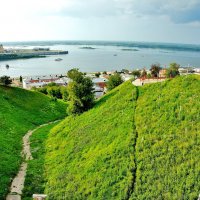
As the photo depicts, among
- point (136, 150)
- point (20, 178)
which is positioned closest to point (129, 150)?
point (136, 150)

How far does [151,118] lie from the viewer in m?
28.1

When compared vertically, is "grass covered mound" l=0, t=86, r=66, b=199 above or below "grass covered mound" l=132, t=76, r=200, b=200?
below

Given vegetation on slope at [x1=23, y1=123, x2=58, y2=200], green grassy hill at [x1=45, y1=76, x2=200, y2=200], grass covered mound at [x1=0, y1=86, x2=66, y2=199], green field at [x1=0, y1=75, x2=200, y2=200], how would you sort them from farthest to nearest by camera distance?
grass covered mound at [x1=0, y1=86, x2=66, y2=199], vegetation on slope at [x1=23, y1=123, x2=58, y2=200], green field at [x1=0, y1=75, x2=200, y2=200], green grassy hill at [x1=45, y1=76, x2=200, y2=200]

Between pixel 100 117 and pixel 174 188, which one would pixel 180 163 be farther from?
pixel 100 117

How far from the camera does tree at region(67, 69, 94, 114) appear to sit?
3934 cm

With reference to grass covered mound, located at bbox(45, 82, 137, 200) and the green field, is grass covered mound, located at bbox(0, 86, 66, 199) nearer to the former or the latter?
the green field

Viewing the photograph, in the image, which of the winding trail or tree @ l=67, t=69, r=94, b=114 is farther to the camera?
tree @ l=67, t=69, r=94, b=114

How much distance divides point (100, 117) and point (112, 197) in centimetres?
1294

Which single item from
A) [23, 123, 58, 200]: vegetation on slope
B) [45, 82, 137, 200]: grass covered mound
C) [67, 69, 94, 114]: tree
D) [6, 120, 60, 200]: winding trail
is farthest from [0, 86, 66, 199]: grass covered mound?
[67, 69, 94, 114]: tree

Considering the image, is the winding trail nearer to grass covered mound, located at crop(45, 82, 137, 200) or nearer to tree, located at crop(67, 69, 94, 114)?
grass covered mound, located at crop(45, 82, 137, 200)

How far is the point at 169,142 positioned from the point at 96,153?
5.79 m

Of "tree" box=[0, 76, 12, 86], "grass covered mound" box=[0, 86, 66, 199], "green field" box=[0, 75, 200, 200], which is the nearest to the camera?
"green field" box=[0, 75, 200, 200]

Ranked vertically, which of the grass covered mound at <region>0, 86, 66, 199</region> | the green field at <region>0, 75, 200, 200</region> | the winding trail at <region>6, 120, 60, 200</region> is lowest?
the winding trail at <region>6, 120, 60, 200</region>

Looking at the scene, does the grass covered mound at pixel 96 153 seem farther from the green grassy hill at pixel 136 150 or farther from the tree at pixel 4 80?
the tree at pixel 4 80
